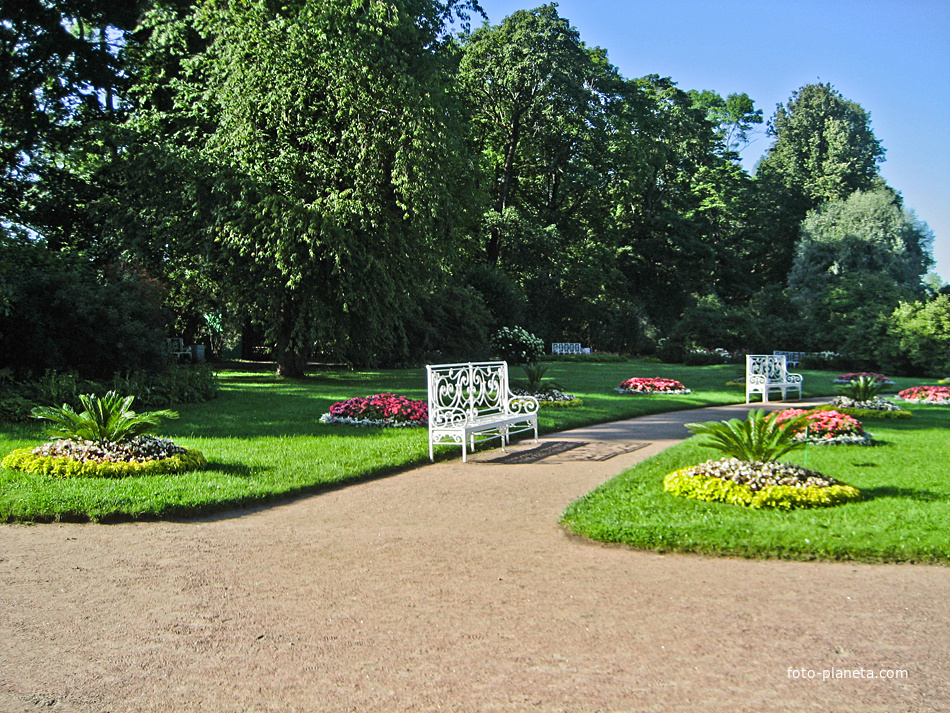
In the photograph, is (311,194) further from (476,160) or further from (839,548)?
(839,548)

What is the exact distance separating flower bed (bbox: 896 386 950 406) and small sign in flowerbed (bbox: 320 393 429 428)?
470 inches

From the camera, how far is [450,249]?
807 inches

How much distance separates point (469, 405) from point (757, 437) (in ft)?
12.7

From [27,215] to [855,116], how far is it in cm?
5399

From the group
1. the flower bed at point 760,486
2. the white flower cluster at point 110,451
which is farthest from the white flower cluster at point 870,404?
the white flower cluster at point 110,451

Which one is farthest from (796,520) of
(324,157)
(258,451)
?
(324,157)

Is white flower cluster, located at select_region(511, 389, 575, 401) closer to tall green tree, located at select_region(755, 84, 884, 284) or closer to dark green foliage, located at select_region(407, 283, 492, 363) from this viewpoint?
dark green foliage, located at select_region(407, 283, 492, 363)

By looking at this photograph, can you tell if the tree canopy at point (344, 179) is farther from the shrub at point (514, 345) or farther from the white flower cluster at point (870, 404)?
the white flower cluster at point (870, 404)

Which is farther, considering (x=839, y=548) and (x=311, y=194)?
(x=311, y=194)

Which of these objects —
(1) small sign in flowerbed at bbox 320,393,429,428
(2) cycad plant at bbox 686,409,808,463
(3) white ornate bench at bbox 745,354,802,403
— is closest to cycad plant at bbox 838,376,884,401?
(3) white ornate bench at bbox 745,354,802,403

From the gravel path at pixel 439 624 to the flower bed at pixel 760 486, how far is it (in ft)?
4.45

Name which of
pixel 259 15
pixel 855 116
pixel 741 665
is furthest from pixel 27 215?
pixel 855 116

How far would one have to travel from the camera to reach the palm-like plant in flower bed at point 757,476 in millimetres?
6211

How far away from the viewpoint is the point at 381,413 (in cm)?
1154
